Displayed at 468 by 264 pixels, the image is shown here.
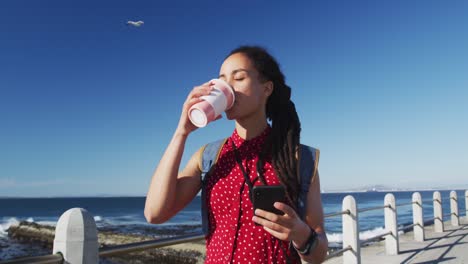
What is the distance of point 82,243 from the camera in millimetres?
1516

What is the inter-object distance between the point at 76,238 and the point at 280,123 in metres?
0.91

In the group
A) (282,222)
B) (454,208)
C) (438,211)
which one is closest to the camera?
(282,222)

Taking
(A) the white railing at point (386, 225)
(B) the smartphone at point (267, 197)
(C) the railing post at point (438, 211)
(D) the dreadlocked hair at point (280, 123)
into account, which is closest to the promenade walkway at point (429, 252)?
(A) the white railing at point (386, 225)

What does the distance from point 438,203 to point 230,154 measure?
10423mm

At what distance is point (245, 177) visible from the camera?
4.39ft

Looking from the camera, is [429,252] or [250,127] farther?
[429,252]

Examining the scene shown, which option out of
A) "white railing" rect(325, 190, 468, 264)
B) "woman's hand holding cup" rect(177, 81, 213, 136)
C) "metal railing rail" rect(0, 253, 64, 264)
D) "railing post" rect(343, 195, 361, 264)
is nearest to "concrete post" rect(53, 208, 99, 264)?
"metal railing rail" rect(0, 253, 64, 264)

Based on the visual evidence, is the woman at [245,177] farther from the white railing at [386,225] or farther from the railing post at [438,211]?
the railing post at [438,211]

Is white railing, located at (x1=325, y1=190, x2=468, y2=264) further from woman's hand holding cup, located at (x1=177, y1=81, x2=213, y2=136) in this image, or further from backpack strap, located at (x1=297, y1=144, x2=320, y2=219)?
woman's hand holding cup, located at (x1=177, y1=81, x2=213, y2=136)

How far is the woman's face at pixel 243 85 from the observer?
1387 millimetres

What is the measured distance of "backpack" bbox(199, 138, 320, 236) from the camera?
4.42 feet

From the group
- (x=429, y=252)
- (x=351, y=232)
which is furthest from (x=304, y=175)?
(x=429, y=252)

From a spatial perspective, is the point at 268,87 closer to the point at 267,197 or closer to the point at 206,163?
the point at 206,163

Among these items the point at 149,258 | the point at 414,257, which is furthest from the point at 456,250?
the point at 149,258
